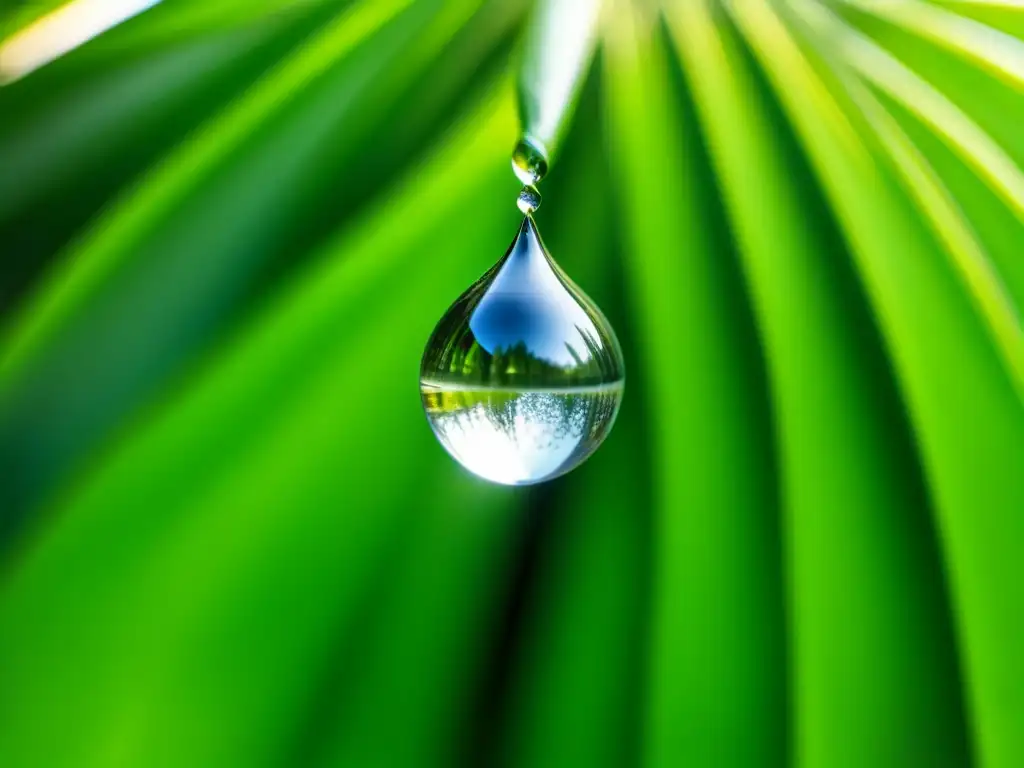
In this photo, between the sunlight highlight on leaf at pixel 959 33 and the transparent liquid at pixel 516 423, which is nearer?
the transparent liquid at pixel 516 423

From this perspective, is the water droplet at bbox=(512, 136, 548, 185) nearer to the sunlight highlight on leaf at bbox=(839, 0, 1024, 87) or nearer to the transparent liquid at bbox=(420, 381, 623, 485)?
the transparent liquid at bbox=(420, 381, 623, 485)

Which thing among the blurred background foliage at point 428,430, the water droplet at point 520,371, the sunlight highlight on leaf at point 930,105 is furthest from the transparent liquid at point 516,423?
the sunlight highlight on leaf at point 930,105

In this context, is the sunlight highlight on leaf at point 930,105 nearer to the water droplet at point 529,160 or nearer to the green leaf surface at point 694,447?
the green leaf surface at point 694,447

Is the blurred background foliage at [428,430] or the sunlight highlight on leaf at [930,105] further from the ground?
the sunlight highlight on leaf at [930,105]

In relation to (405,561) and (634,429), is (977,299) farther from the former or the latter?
(405,561)

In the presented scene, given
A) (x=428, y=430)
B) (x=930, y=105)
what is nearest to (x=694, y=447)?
(x=428, y=430)

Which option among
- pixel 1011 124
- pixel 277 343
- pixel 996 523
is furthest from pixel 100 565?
pixel 1011 124

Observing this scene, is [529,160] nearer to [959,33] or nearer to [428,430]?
[428,430]
